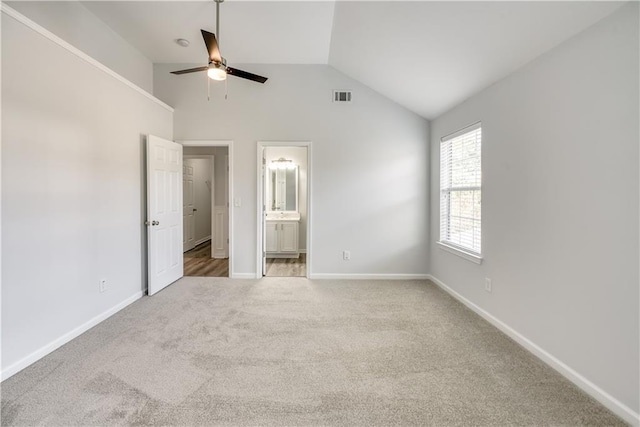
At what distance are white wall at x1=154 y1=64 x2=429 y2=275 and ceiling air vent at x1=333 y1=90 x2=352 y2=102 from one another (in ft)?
0.24

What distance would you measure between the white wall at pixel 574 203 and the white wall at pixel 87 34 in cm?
389

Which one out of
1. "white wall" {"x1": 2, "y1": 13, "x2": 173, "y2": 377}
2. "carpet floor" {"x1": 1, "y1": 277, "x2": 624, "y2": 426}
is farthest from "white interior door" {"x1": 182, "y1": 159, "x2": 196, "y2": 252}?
"carpet floor" {"x1": 1, "y1": 277, "x2": 624, "y2": 426}

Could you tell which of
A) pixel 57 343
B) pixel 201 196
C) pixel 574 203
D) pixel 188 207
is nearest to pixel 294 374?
pixel 57 343

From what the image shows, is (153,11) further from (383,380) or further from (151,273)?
(383,380)

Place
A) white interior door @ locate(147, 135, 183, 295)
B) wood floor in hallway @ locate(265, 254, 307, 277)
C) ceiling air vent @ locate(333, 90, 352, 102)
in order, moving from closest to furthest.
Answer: white interior door @ locate(147, 135, 183, 295), ceiling air vent @ locate(333, 90, 352, 102), wood floor in hallway @ locate(265, 254, 307, 277)

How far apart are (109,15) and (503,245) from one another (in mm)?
4736

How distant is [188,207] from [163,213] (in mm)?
3035

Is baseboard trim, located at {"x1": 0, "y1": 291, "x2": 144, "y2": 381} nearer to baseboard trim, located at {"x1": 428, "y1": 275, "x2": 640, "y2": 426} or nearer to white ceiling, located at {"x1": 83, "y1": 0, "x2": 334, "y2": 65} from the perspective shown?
white ceiling, located at {"x1": 83, "y1": 0, "x2": 334, "y2": 65}

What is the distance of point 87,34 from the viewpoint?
2988 millimetres

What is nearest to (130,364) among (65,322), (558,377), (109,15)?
(65,322)

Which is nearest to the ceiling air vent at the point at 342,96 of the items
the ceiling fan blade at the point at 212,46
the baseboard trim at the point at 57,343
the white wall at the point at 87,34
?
the ceiling fan blade at the point at 212,46

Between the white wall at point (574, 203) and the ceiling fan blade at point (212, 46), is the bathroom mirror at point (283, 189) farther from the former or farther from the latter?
the white wall at point (574, 203)

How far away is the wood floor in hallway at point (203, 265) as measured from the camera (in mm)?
4488

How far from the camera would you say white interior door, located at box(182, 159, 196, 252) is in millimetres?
6364
